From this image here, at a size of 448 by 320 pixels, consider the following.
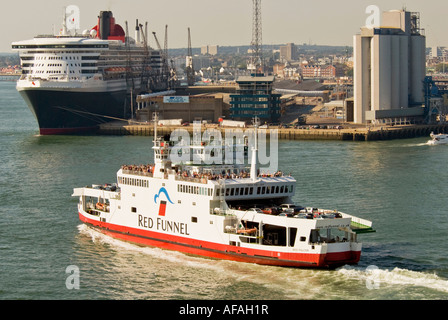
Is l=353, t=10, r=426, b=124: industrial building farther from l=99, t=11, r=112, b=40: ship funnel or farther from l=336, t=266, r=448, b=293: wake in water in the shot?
l=336, t=266, r=448, b=293: wake in water

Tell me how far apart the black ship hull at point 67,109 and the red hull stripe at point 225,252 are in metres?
42.2

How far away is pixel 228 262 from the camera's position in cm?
2798

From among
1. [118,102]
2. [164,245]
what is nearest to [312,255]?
[164,245]

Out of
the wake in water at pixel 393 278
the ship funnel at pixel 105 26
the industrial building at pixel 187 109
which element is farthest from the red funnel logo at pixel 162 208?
the ship funnel at pixel 105 26

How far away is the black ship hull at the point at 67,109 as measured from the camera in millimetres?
73875

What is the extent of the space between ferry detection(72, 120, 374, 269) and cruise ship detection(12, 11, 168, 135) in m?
42.1

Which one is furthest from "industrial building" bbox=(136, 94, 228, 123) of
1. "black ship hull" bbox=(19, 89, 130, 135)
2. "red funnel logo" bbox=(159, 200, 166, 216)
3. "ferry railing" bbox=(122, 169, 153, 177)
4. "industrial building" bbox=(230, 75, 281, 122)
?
"red funnel logo" bbox=(159, 200, 166, 216)

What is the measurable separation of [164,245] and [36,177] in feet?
58.4

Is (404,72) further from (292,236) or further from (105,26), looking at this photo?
(292,236)

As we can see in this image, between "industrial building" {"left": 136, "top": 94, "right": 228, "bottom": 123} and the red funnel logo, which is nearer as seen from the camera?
the red funnel logo

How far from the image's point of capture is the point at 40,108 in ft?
243

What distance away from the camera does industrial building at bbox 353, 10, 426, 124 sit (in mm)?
75375

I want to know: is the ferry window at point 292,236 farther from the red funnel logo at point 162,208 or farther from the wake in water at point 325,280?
the red funnel logo at point 162,208

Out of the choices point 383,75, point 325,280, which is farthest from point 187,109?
point 325,280
